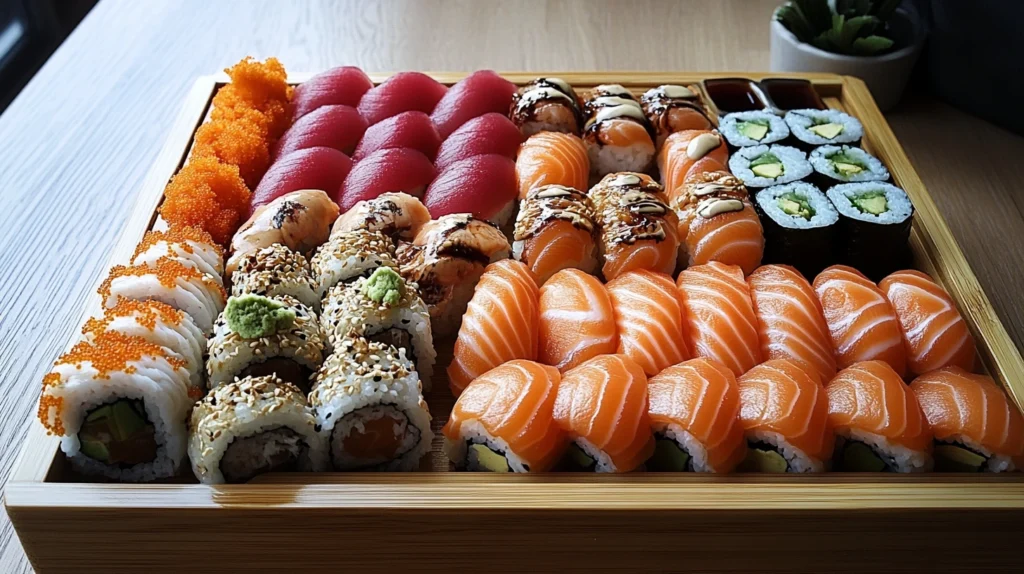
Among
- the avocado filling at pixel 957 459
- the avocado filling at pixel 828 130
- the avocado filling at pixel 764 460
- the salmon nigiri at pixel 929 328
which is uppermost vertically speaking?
the avocado filling at pixel 828 130

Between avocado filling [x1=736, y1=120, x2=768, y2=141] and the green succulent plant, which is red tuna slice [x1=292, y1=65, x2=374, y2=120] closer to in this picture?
avocado filling [x1=736, y1=120, x2=768, y2=141]

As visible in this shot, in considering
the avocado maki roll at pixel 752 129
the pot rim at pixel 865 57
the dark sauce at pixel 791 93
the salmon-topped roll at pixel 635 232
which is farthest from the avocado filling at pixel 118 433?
the pot rim at pixel 865 57

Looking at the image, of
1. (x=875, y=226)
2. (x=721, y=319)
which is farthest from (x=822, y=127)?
(x=721, y=319)

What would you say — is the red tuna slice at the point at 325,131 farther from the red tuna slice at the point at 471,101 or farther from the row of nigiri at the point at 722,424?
the row of nigiri at the point at 722,424

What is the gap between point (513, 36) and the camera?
342cm

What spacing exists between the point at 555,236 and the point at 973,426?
3.07 ft

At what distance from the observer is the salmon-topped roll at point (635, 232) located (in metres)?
1.96

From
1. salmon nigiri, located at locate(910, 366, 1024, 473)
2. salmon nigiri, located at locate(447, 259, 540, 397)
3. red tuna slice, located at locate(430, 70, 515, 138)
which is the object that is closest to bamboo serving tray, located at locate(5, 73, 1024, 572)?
salmon nigiri, located at locate(910, 366, 1024, 473)

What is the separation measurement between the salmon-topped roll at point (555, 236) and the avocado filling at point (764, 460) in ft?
2.09

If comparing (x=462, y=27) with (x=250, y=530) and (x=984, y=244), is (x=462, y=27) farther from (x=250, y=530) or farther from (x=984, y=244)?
(x=250, y=530)

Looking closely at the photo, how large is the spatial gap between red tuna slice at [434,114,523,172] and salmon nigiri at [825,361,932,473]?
1.14 m

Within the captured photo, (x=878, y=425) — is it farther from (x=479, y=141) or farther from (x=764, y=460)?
(x=479, y=141)

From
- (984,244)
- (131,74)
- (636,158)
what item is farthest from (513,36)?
(984,244)

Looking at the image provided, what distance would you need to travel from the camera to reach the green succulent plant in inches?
111
